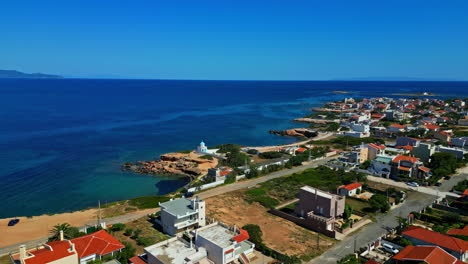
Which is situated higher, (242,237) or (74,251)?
(74,251)

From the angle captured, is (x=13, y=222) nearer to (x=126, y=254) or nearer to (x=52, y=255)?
(x=52, y=255)

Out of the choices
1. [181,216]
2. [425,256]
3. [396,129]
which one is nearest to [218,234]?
[181,216]

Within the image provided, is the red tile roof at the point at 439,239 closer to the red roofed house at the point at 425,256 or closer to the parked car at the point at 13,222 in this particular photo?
the red roofed house at the point at 425,256

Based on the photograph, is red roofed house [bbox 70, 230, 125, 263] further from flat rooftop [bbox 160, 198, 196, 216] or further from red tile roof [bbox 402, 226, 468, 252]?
red tile roof [bbox 402, 226, 468, 252]

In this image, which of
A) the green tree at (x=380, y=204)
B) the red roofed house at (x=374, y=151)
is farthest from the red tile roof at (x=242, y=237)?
the red roofed house at (x=374, y=151)

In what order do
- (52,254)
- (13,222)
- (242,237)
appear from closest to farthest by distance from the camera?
(52,254)
(242,237)
(13,222)

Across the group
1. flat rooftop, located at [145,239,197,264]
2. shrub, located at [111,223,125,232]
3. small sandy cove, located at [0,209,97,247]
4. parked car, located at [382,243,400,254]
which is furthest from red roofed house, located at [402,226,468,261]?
small sandy cove, located at [0,209,97,247]
